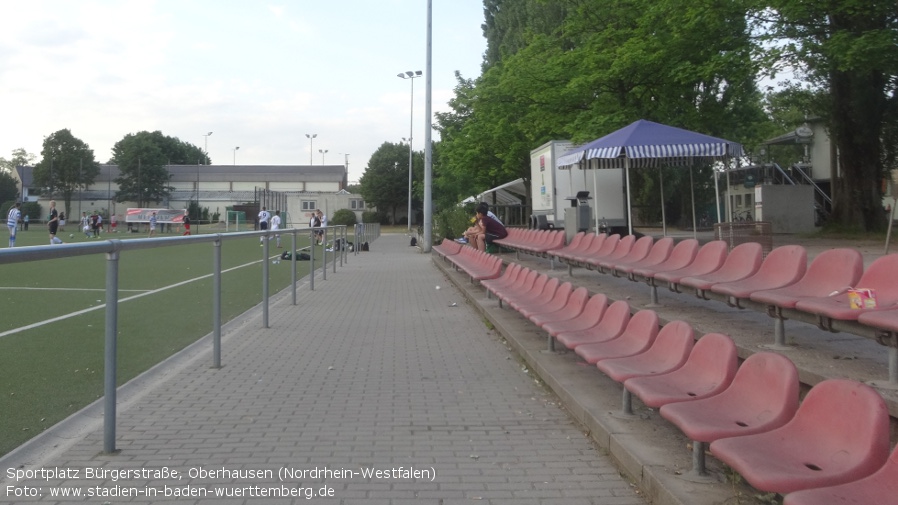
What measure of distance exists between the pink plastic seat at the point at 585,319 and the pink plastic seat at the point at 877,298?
5.60 feet

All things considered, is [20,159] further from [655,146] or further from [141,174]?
[655,146]

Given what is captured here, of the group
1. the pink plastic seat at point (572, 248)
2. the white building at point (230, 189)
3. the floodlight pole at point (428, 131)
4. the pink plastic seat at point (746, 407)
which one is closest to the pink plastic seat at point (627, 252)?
the pink plastic seat at point (572, 248)

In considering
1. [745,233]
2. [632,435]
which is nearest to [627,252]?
[745,233]

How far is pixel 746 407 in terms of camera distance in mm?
3936

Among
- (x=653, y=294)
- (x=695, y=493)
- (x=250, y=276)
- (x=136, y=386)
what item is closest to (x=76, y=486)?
(x=136, y=386)

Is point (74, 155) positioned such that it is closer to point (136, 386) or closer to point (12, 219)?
point (12, 219)

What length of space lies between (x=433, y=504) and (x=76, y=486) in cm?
198

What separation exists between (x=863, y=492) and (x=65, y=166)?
9033 centimetres

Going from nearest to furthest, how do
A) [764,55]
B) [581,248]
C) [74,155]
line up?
[581,248] < [764,55] < [74,155]

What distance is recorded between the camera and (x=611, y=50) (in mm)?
22141

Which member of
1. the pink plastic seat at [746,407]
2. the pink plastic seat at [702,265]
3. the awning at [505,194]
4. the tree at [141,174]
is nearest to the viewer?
the pink plastic seat at [746,407]

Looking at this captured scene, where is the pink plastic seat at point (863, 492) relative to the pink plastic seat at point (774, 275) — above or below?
below

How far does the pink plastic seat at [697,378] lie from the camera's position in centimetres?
429

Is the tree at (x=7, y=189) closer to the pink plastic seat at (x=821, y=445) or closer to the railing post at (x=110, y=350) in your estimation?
the railing post at (x=110, y=350)
